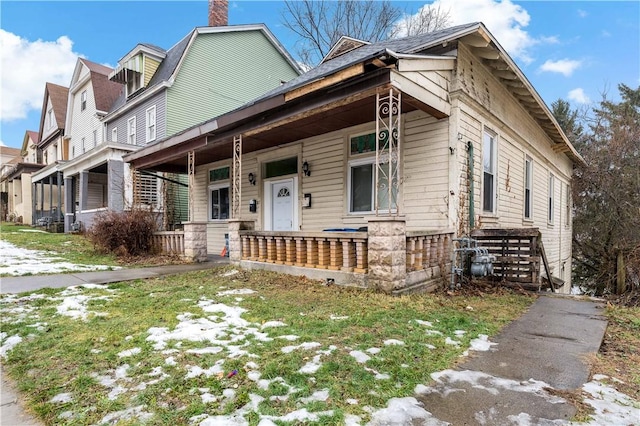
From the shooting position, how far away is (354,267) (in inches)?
216

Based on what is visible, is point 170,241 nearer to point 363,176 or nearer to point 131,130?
point 363,176

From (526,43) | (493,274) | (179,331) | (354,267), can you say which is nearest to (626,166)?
(526,43)

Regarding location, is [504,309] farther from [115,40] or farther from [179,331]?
[115,40]

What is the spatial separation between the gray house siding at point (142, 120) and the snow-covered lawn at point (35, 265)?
7244 mm

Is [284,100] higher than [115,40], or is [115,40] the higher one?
[115,40]

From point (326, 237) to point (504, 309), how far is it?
2.74 meters

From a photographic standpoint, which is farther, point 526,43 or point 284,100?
point 526,43

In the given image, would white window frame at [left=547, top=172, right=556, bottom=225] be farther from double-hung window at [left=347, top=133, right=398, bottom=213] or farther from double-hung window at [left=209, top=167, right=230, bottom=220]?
double-hung window at [left=209, top=167, right=230, bottom=220]

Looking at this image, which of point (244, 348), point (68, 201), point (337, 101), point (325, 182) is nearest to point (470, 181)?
point (337, 101)

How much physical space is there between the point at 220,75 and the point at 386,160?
1256 centimetres

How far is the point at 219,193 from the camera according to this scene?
11484mm

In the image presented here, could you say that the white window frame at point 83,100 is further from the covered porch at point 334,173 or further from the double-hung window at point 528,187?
the double-hung window at point 528,187

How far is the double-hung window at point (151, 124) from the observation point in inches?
600

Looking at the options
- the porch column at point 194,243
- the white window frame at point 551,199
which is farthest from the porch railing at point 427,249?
the white window frame at point 551,199
